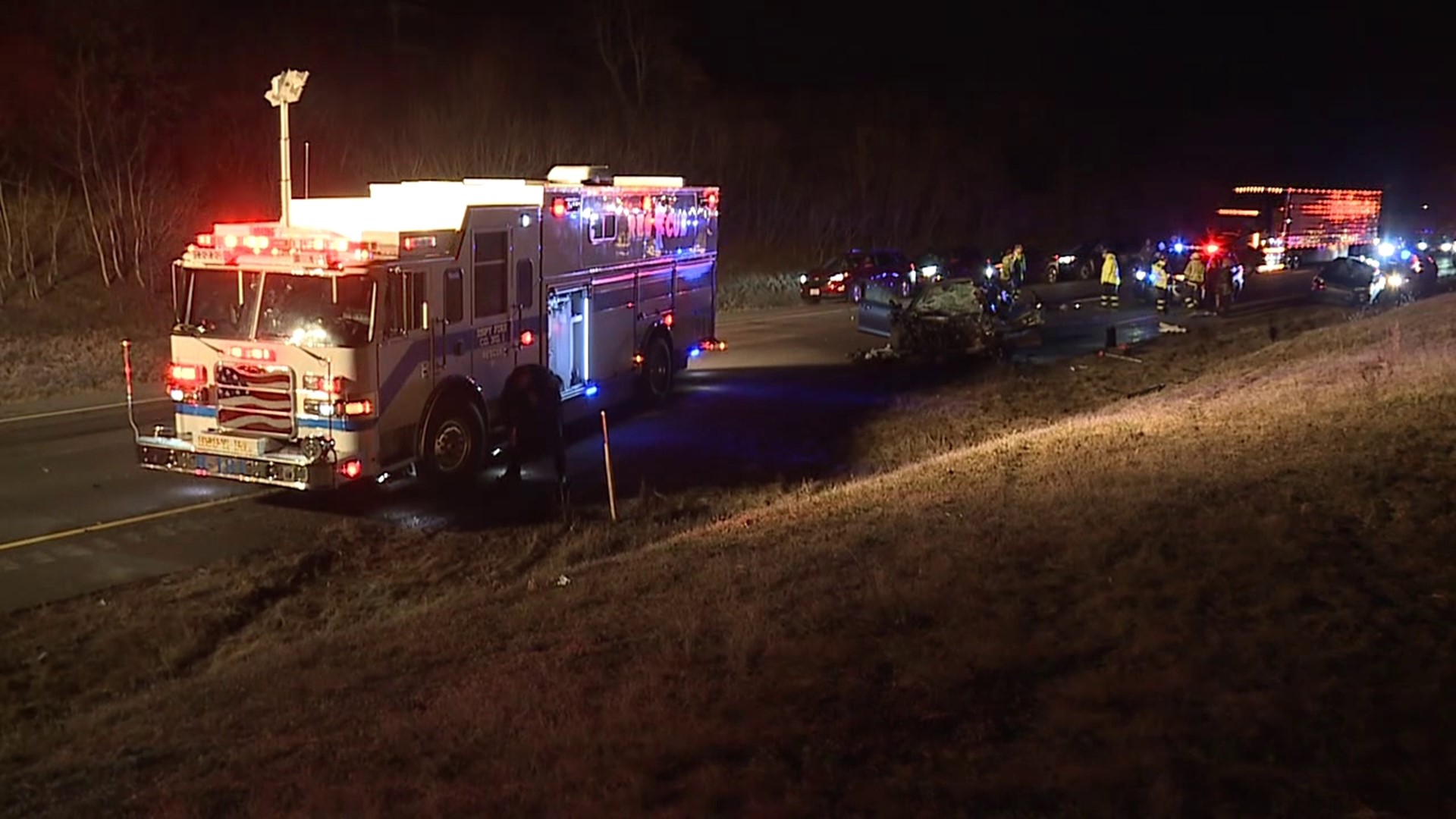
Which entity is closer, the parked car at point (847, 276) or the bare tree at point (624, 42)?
the parked car at point (847, 276)

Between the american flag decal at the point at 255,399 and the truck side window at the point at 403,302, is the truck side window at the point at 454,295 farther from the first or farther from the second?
the american flag decal at the point at 255,399

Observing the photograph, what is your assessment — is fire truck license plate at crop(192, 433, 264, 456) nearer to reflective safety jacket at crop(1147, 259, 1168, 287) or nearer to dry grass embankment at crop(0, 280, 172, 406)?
dry grass embankment at crop(0, 280, 172, 406)

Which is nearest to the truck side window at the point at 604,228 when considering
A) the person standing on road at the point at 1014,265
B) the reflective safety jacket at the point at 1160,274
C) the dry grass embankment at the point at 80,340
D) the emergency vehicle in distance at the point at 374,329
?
the emergency vehicle in distance at the point at 374,329

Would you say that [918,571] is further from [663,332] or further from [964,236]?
[964,236]

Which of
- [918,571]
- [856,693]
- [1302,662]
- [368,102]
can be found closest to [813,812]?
[856,693]

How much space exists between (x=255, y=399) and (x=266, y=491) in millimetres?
1680

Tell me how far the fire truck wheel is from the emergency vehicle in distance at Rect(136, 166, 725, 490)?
2.31m

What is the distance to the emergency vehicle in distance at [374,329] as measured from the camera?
11.7 metres

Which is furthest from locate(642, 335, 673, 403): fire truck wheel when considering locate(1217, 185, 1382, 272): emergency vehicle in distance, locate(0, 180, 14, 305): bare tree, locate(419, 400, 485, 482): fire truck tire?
locate(1217, 185, 1382, 272): emergency vehicle in distance

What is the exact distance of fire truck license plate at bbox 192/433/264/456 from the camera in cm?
1164

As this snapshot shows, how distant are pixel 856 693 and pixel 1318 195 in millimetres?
47315

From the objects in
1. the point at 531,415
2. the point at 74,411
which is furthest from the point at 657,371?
the point at 74,411

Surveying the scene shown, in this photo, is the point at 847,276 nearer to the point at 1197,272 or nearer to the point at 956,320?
the point at 1197,272

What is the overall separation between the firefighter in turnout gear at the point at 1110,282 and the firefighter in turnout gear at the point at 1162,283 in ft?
3.11
